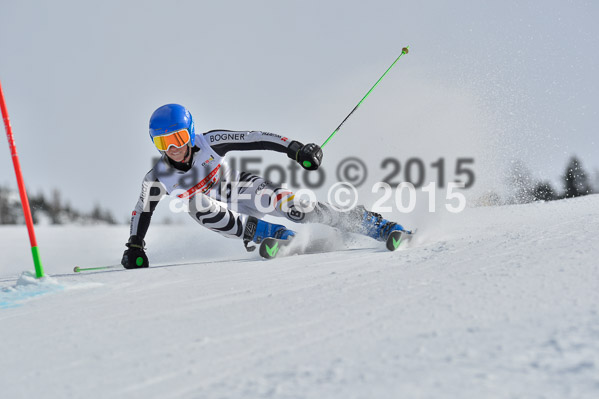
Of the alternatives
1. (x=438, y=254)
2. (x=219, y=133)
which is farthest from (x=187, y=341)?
(x=219, y=133)

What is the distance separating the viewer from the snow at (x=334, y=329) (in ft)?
4.56

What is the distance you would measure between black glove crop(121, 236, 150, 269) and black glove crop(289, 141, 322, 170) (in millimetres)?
1622

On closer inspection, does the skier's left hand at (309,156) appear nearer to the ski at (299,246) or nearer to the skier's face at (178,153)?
the ski at (299,246)

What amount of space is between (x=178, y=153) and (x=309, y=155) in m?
1.12

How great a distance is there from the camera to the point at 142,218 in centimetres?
474

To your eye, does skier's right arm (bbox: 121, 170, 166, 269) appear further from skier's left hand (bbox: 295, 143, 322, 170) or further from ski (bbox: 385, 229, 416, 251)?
ski (bbox: 385, 229, 416, 251)

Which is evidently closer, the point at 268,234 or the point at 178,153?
the point at 178,153

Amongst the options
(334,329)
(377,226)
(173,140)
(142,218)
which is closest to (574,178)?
(377,226)

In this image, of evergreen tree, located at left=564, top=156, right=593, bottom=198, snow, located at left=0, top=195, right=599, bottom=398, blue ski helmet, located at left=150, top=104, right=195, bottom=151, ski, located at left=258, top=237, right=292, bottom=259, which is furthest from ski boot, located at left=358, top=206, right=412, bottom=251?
evergreen tree, located at left=564, top=156, right=593, bottom=198

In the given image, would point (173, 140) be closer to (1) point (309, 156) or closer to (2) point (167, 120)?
(2) point (167, 120)

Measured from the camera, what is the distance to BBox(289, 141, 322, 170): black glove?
13.8ft

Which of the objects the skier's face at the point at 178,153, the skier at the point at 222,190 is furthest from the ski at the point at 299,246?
the skier's face at the point at 178,153

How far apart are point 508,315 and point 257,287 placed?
51.8 inches

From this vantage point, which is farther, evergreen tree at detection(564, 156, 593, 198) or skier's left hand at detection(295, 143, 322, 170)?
evergreen tree at detection(564, 156, 593, 198)
